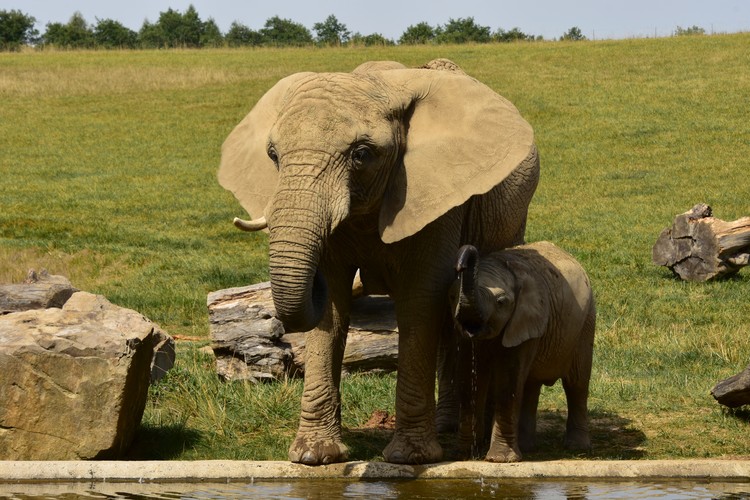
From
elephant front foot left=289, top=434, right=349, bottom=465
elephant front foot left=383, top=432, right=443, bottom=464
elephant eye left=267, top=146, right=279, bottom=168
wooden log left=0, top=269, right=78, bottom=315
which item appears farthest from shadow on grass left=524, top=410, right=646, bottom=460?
wooden log left=0, top=269, right=78, bottom=315

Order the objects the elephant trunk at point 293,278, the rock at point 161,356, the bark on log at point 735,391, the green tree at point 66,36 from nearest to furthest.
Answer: the elephant trunk at point 293,278 → the bark on log at point 735,391 → the rock at point 161,356 → the green tree at point 66,36

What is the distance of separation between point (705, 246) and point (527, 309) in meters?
8.58

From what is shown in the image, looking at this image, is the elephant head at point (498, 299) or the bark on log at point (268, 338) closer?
the elephant head at point (498, 299)

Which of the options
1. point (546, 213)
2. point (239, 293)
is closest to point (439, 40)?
point (546, 213)

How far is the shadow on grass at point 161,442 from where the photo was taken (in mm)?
7758

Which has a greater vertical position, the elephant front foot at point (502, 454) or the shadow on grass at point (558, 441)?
the elephant front foot at point (502, 454)

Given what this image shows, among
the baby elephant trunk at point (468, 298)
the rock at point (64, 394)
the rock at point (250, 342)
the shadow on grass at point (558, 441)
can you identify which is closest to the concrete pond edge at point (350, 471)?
the rock at point (64, 394)

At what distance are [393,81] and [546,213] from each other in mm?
14653

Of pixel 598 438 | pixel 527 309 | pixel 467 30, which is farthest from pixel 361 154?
pixel 467 30

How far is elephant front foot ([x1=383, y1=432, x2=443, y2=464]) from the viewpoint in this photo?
Answer: 715 cm

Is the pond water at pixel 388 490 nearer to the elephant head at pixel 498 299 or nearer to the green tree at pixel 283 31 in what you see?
the elephant head at pixel 498 299

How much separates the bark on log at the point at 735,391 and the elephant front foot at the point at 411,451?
223cm

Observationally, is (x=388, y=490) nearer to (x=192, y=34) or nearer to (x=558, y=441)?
(x=558, y=441)

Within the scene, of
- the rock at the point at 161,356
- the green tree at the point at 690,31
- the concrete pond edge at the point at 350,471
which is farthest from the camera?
the green tree at the point at 690,31
